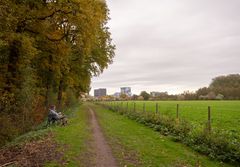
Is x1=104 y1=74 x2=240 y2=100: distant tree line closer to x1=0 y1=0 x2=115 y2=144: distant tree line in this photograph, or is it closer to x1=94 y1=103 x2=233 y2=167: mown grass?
x1=0 y1=0 x2=115 y2=144: distant tree line

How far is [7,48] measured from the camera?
22.2m

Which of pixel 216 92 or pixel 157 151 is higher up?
pixel 216 92

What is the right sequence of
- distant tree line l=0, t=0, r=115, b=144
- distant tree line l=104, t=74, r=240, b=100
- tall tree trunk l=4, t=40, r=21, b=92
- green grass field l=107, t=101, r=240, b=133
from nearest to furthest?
distant tree line l=0, t=0, r=115, b=144, tall tree trunk l=4, t=40, r=21, b=92, green grass field l=107, t=101, r=240, b=133, distant tree line l=104, t=74, r=240, b=100

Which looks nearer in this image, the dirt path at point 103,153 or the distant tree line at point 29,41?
the dirt path at point 103,153

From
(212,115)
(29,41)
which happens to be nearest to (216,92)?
(212,115)

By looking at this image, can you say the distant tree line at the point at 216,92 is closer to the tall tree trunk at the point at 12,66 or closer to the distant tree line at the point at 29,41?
the distant tree line at the point at 29,41

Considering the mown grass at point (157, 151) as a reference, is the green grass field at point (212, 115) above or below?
above

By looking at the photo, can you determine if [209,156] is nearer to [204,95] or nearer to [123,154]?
[123,154]

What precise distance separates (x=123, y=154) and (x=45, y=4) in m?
13.5

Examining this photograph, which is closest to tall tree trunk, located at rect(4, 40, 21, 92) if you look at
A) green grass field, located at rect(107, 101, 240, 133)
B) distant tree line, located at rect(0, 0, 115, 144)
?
distant tree line, located at rect(0, 0, 115, 144)

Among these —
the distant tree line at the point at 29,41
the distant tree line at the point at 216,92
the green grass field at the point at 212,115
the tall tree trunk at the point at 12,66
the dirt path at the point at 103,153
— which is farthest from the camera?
the distant tree line at the point at 216,92

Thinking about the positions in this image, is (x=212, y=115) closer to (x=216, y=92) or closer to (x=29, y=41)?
(x=29, y=41)

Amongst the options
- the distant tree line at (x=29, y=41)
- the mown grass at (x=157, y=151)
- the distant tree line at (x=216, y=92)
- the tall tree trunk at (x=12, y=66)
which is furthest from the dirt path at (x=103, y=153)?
the distant tree line at (x=216, y=92)

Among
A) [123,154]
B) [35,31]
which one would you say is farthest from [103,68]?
[123,154]
